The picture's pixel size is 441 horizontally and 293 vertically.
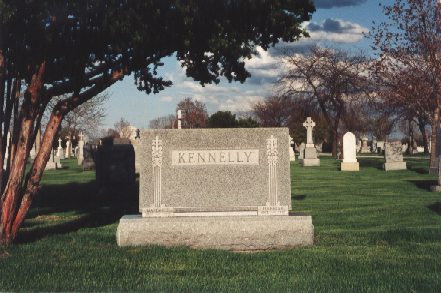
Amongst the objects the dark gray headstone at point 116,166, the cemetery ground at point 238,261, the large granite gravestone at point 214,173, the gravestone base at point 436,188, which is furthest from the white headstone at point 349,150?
the large granite gravestone at point 214,173

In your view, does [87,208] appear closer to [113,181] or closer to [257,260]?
[113,181]

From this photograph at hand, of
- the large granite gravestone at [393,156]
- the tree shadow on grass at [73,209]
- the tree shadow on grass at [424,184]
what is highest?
the large granite gravestone at [393,156]

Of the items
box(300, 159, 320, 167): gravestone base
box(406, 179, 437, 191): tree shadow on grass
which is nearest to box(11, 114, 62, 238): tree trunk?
box(406, 179, 437, 191): tree shadow on grass

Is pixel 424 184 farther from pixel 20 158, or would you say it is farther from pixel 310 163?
pixel 20 158

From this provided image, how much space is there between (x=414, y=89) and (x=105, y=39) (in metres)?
22.4

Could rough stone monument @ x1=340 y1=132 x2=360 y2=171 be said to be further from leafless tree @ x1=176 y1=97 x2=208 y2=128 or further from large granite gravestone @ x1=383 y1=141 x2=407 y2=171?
leafless tree @ x1=176 y1=97 x2=208 y2=128

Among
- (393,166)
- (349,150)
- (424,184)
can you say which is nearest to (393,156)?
(393,166)

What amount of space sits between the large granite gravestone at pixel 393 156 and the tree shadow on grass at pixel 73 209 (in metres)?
14.3

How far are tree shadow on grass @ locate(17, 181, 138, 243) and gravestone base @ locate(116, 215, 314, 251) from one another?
1805mm

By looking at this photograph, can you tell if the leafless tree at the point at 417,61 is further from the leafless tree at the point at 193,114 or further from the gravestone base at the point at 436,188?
the leafless tree at the point at 193,114

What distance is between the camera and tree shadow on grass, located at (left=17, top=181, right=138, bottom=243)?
999 cm

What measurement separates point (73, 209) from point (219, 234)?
6572mm

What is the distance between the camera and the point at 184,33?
8.43 meters

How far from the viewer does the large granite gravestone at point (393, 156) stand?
92.3 ft
